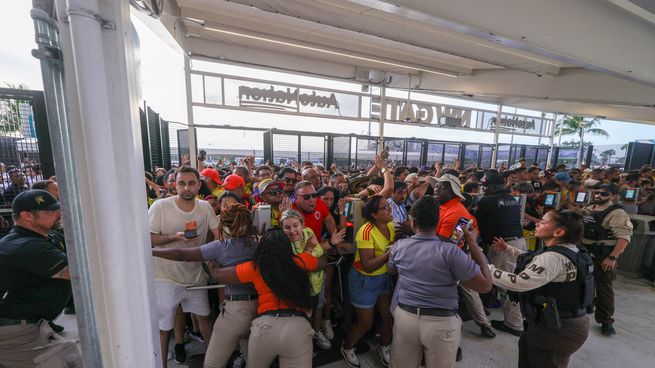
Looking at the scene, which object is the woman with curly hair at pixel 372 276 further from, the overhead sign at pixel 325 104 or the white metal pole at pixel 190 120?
the overhead sign at pixel 325 104

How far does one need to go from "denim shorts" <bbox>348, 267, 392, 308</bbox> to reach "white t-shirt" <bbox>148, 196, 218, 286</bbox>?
57.3 inches

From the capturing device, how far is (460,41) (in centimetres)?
576

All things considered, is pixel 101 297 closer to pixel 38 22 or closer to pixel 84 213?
pixel 84 213

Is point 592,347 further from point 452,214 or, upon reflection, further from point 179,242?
point 179,242

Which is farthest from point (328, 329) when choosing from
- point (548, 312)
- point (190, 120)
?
point (190, 120)

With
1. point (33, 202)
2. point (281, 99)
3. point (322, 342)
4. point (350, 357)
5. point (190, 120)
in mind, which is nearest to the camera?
point (33, 202)

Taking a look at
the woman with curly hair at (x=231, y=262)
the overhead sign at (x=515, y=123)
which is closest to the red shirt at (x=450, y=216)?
the woman with curly hair at (x=231, y=262)

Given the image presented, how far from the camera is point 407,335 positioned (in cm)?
191

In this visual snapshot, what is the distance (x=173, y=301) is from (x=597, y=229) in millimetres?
5006

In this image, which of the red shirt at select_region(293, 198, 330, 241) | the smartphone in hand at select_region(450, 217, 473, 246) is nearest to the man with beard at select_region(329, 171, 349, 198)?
the red shirt at select_region(293, 198, 330, 241)

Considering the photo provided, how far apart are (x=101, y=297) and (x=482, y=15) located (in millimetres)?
3807

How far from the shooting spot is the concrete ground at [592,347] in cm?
272

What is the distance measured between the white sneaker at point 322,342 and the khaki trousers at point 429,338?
1.13 meters

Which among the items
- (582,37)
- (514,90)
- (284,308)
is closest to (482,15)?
(582,37)
